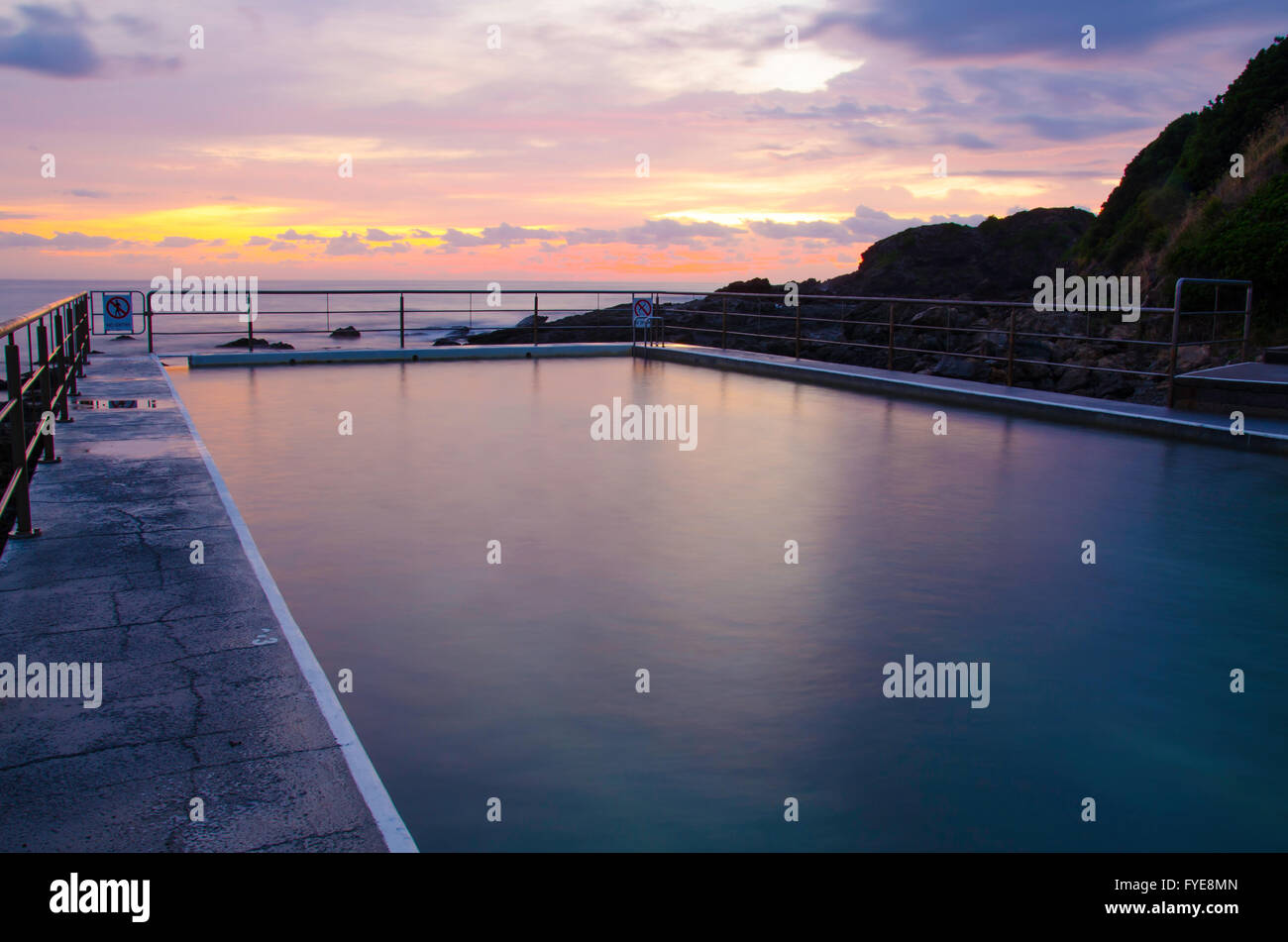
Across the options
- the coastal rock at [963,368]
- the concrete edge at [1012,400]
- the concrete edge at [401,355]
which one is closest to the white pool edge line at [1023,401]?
the concrete edge at [1012,400]

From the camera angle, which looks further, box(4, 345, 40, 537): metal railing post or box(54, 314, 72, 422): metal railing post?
box(54, 314, 72, 422): metal railing post

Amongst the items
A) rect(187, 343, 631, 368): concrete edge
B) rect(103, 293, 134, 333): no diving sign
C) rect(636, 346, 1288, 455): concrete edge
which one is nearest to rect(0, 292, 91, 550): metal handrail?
rect(187, 343, 631, 368): concrete edge

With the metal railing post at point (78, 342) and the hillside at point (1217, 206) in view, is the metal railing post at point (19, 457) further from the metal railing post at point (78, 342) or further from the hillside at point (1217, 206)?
the hillside at point (1217, 206)

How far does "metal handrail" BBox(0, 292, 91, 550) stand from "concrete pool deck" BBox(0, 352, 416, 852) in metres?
0.20

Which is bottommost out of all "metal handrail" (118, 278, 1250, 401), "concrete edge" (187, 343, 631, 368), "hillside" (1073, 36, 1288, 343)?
"concrete edge" (187, 343, 631, 368)

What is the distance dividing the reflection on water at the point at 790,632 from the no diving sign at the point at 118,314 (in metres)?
8.28

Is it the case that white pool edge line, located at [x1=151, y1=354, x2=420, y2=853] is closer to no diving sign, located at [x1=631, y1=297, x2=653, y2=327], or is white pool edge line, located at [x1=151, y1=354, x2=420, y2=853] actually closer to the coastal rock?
no diving sign, located at [x1=631, y1=297, x2=653, y2=327]

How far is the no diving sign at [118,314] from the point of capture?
14553 mm

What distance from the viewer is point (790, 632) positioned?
3754 mm

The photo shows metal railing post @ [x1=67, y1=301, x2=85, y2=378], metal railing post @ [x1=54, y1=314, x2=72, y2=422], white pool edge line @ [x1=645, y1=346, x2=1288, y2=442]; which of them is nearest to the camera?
metal railing post @ [x1=54, y1=314, x2=72, y2=422]

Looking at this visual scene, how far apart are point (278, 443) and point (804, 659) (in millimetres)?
5286

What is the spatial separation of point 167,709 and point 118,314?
1372 cm

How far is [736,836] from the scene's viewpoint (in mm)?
2426

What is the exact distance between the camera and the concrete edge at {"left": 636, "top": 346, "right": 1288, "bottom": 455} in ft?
26.3
